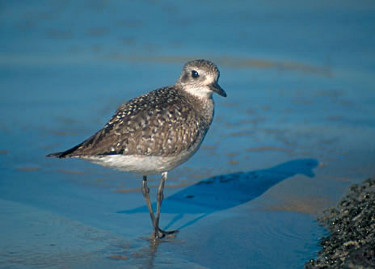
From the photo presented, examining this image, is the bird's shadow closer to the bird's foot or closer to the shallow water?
the shallow water

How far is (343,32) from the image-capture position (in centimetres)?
1251

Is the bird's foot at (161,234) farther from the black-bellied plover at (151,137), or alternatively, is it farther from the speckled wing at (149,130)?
the speckled wing at (149,130)

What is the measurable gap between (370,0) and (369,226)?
31.3 ft

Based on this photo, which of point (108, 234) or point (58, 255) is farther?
point (108, 234)

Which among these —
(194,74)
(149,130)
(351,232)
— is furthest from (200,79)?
(351,232)

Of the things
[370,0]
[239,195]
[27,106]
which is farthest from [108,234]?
[370,0]

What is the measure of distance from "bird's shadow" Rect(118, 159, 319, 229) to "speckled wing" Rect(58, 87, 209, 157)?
938 millimetres

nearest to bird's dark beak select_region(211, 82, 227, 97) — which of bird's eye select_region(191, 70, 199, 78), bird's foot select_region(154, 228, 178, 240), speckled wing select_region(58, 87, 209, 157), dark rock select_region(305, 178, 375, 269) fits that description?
bird's eye select_region(191, 70, 199, 78)

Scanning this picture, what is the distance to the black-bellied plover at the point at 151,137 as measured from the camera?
229 inches

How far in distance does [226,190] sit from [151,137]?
166 centimetres

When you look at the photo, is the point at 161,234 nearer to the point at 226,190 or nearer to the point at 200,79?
the point at 226,190

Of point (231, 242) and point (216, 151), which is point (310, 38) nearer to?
point (216, 151)

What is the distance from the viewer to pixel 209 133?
881cm

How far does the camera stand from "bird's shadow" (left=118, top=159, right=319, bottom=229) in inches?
267
